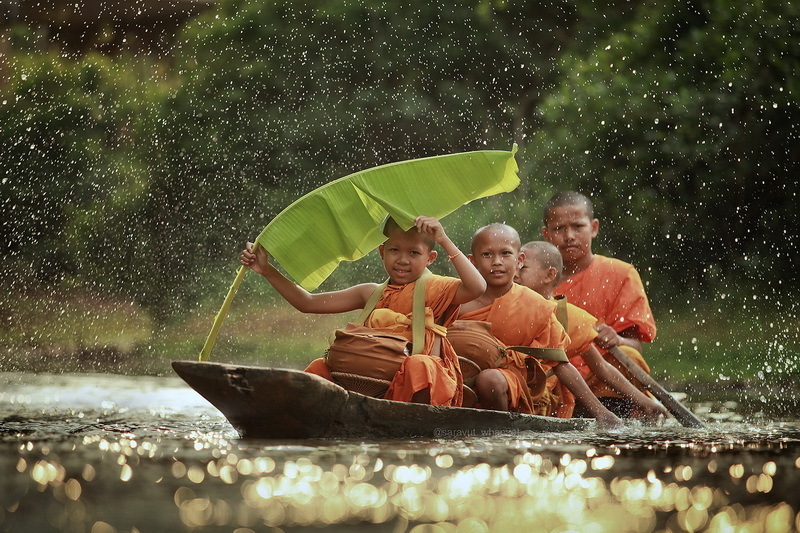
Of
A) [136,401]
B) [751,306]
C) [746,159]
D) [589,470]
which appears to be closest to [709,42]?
[746,159]

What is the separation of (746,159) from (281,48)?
8.50 meters

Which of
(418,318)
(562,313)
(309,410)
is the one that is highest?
(562,313)

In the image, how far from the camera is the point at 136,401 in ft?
28.3

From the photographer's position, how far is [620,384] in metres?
6.87

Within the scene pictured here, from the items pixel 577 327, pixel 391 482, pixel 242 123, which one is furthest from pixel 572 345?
pixel 242 123

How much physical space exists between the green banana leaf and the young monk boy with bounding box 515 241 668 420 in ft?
3.04

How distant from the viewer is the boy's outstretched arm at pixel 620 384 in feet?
22.3

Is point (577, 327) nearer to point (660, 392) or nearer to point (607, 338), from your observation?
A: point (607, 338)

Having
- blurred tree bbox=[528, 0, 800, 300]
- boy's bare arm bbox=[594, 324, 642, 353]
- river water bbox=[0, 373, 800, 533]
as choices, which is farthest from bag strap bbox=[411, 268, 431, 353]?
blurred tree bbox=[528, 0, 800, 300]

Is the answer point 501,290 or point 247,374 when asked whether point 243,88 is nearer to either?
point 501,290

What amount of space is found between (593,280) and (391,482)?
343 cm

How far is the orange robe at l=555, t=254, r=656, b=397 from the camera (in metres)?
7.41

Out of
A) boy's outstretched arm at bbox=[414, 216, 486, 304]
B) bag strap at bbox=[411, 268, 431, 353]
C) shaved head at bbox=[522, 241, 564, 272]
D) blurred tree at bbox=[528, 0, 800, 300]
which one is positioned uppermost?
blurred tree at bbox=[528, 0, 800, 300]

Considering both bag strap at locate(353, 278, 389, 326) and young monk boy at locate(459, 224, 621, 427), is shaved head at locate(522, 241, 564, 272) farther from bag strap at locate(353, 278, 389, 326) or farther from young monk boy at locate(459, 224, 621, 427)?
bag strap at locate(353, 278, 389, 326)
